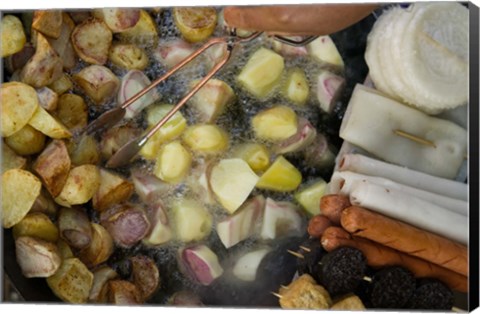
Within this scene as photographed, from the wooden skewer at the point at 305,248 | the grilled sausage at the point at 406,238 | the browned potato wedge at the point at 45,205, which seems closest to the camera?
the grilled sausage at the point at 406,238

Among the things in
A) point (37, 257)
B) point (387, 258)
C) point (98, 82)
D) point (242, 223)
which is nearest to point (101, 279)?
point (37, 257)

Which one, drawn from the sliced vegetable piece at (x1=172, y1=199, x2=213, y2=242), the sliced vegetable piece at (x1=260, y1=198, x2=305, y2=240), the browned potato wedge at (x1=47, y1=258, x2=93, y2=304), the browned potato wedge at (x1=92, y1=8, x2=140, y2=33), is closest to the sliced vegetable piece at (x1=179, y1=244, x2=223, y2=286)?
the sliced vegetable piece at (x1=172, y1=199, x2=213, y2=242)

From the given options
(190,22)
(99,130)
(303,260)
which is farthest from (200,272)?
(190,22)

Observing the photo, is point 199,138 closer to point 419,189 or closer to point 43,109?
point 43,109

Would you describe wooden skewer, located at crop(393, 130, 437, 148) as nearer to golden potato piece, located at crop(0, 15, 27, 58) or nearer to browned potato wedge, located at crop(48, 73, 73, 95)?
browned potato wedge, located at crop(48, 73, 73, 95)

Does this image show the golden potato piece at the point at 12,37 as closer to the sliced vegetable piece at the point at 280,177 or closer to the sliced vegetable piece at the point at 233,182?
the sliced vegetable piece at the point at 233,182

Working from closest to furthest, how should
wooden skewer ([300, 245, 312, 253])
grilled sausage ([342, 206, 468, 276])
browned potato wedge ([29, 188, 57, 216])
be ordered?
grilled sausage ([342, 206, 468, 276]) → wooden skewer ([300, 245, 312, 253]) → browned potato wedge ([29, 188, 57, 216])

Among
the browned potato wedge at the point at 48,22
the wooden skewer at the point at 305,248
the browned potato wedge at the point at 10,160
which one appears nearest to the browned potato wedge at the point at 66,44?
the browned potato wedge at the point at 48,22
